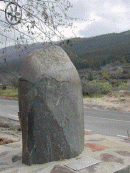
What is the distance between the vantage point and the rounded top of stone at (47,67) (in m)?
3.40

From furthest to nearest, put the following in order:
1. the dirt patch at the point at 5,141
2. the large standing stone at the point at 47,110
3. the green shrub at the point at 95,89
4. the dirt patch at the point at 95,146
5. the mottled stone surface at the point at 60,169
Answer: the green shrub at the point at 95,89, the dirt patch at the point at 5,141, the dirt patch at the point at 95,146, the large standing stone at the point at 47,110, the mottled stone surface at the point at 60,169

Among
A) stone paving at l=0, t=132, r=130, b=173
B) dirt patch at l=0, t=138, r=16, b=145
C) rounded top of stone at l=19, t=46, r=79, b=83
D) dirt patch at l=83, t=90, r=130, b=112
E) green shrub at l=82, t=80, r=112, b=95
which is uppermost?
rounded top of stone at l=19, t=46, r=79, b=83

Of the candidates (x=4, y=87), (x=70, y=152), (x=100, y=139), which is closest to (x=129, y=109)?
(x=100, y=139)

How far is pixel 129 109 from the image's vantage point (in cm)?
1388

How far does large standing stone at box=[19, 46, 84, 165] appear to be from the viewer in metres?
3.32

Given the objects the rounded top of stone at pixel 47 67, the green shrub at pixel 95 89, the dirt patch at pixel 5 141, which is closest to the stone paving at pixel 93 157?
the dirt patch at pixel 5 141

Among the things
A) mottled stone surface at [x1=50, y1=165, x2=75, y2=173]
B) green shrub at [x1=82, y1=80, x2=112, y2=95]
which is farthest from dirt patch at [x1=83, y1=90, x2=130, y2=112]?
mottled stone surface at [x1=50, y1=165, x2=75, y2=173]

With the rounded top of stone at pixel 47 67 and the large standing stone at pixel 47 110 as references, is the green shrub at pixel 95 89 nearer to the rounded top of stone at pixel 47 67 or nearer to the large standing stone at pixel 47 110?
the rounded top of stone at pixel 47 67

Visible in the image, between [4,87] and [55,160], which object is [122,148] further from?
[4,87]

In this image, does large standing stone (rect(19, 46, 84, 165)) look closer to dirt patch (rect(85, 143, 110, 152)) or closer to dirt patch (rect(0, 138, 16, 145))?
dirt patch (rect(85, 143, 110, 152))

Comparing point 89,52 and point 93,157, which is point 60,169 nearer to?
point 93,157

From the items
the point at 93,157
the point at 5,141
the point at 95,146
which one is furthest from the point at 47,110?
the point at 5,141

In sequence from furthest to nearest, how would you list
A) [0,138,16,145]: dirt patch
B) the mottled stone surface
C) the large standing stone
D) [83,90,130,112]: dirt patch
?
[83,90,130,112]: dirt patch
[0,138,16,145]: dirt patch
the large standing stone
the mottled stone surface

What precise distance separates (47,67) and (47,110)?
63cm
